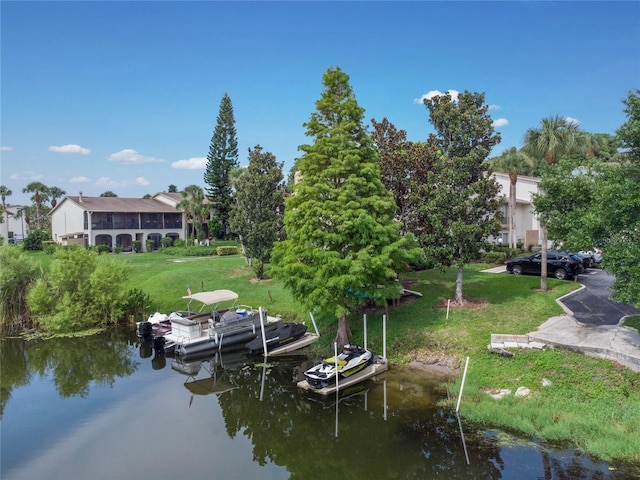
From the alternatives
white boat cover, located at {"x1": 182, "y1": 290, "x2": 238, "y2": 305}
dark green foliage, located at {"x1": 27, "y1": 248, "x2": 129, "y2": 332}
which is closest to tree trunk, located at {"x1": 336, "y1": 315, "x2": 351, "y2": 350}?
white boat cover, located at {"x1": 182, "y1": 290, "x2": 238, "y2": 305}

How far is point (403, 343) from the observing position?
1995cm

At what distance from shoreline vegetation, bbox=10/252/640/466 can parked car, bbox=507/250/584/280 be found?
68.5 inches

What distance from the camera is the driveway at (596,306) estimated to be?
63.9 ft

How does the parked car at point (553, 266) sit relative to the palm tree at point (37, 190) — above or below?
below

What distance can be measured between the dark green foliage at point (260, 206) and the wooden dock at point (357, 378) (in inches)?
572

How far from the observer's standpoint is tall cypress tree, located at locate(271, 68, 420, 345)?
1839 cm

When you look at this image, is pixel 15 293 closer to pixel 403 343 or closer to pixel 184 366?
pixel 184 366

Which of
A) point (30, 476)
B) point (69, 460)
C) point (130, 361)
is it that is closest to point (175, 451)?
point (69, 460)

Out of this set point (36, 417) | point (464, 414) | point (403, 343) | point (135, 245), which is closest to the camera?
point (464, 414)

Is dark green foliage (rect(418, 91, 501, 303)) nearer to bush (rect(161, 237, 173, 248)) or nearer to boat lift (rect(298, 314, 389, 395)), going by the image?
boat lift (rect(298, 314, 389, 395))

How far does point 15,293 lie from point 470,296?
86.7 feet

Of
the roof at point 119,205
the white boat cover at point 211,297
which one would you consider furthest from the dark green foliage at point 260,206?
the roof at point 119,205

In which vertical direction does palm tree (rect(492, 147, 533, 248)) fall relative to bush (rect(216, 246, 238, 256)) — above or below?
above

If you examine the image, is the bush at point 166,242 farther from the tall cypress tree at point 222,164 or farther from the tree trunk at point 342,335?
the tree trunk at point 342,335
